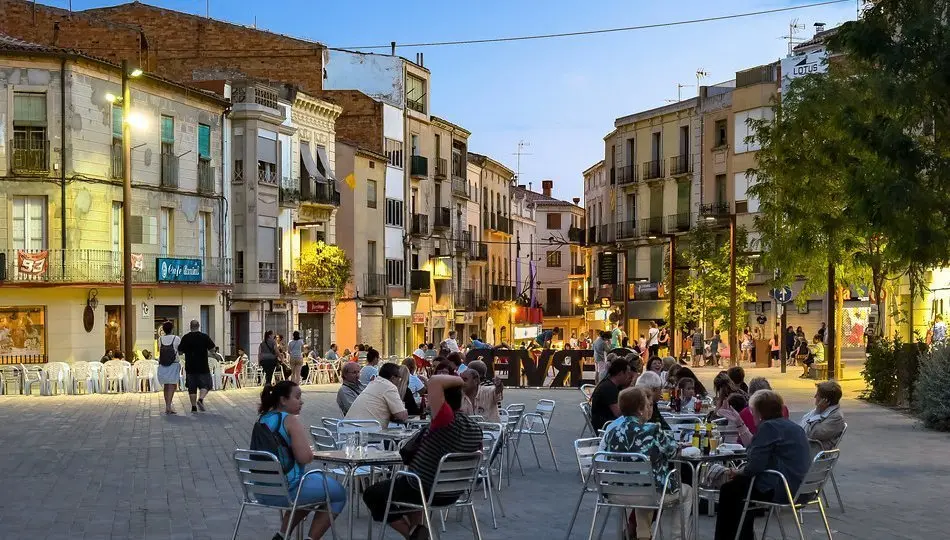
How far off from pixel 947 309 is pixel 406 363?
33.2 m

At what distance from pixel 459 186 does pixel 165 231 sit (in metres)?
36.8

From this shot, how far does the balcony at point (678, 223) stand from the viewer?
7319 cm

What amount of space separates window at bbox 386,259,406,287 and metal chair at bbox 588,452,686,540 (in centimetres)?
5905

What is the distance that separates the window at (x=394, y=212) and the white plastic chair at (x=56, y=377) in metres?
33.6

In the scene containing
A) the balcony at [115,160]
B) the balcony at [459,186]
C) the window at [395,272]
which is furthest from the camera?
the balcony at [459,186]

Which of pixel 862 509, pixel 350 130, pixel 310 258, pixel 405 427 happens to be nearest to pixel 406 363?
pixel 405 427

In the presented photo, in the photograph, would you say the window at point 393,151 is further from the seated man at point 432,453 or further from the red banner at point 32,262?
the seated man at point 432,453

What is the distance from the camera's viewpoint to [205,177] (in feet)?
164

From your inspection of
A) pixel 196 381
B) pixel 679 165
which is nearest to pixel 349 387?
pixel 196 381

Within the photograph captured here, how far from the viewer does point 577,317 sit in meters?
115

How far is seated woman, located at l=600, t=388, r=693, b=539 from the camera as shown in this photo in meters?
10.9

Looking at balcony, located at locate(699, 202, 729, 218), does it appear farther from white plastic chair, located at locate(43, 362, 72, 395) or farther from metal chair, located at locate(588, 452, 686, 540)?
metal chair, located at locate(588, 452, 686, 540)

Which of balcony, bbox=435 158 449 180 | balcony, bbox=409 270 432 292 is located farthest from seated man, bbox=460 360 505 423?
balcony, bbox=435 158 449 180

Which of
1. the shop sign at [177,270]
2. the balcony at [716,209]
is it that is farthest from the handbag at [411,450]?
the balcony at [716,209]
